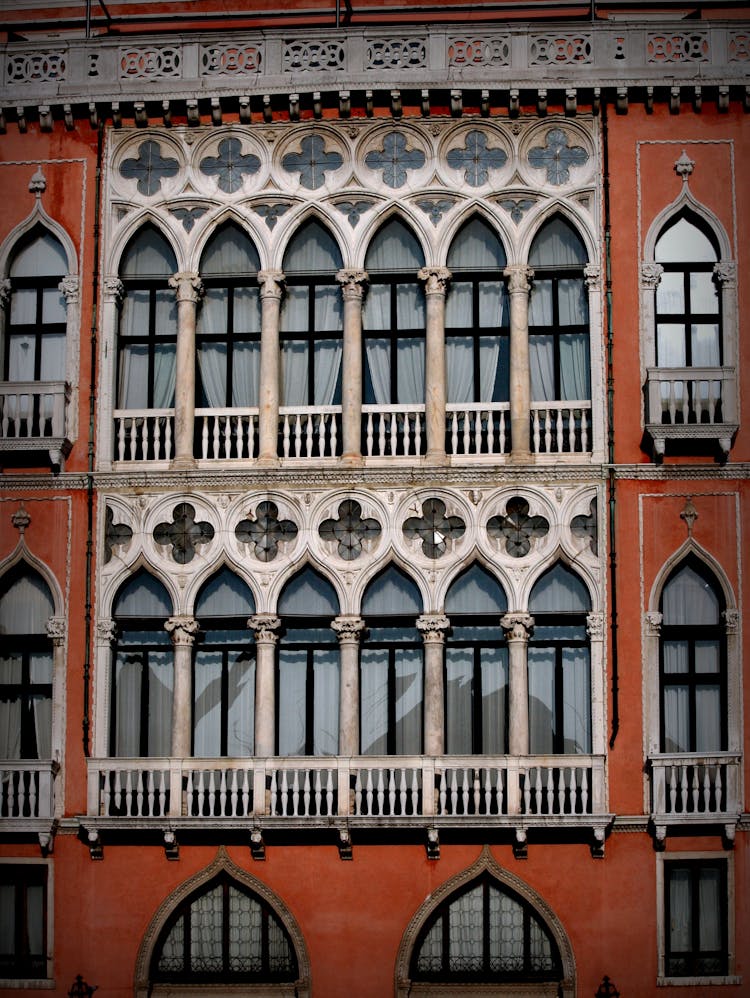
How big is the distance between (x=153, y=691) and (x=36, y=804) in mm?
2039

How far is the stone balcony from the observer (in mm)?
23469

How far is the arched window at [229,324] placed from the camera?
25438 millimetres

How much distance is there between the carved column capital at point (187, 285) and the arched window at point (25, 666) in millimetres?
4108

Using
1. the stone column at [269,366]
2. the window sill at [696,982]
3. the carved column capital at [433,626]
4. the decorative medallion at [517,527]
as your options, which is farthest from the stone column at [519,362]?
the window sill at [696,982]

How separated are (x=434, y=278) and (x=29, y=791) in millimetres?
8385

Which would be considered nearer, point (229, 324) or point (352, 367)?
point (352, 367)

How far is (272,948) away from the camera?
23906 mm

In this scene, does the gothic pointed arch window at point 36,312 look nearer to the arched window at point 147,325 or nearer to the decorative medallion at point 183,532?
the arched window at point 147,325

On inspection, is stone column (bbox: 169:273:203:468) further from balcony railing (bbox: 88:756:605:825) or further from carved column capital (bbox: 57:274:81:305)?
balcony railing (bbox: 88:756:605:825)

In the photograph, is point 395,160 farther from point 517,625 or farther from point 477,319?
point 517,625

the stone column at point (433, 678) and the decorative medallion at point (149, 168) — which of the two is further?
the decorative medallion at point (149, 168)

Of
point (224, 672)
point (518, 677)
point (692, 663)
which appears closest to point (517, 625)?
point (518, 677)

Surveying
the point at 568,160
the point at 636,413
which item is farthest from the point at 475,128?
the point at 636,413

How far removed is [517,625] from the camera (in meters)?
24.2
